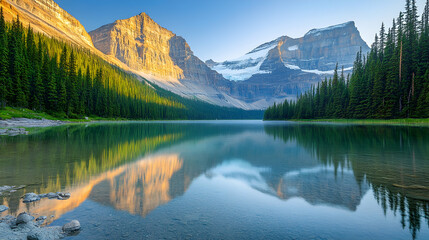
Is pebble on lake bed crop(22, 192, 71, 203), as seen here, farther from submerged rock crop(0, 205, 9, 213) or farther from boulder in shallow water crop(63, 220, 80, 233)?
boulder in shallow water crop(63, 220, 80, 233)

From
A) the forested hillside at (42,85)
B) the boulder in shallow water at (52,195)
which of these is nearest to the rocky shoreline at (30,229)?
the boulder in shallow water at (52,195)

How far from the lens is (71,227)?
520 centimetres

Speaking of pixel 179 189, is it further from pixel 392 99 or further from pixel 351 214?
pixel 392 99

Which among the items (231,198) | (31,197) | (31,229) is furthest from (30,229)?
(231,198)

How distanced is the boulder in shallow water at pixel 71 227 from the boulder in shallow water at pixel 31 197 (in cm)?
268

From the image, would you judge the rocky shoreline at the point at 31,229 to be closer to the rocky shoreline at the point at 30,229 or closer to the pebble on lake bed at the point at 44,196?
the rocky shoreline at the point at 30,229

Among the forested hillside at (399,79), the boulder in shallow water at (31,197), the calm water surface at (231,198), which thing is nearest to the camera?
the calm water surface at (231,198)

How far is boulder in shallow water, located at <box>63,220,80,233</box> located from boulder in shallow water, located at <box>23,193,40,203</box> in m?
2.68

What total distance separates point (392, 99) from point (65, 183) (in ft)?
223

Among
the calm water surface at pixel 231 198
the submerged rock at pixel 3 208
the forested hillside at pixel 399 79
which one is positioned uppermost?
the forested hillside at pixel 399 79

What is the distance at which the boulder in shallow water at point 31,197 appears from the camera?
685cm

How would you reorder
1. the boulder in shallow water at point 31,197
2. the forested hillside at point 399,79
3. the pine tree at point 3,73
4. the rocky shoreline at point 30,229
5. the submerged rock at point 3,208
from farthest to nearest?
the forested hillside at point 399,79 → the pine tree at point 3,73 → the boulder in shallow water at point 31,197 → the submerged rock at point 3,208 → the rocky shoreline at point 30,229

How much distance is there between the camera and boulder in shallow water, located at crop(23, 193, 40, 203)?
6848mm

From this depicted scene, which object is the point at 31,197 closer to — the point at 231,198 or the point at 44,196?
the point at 44,196
